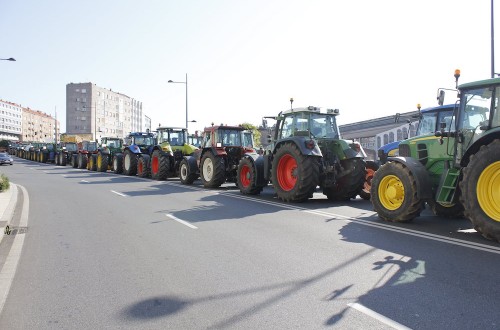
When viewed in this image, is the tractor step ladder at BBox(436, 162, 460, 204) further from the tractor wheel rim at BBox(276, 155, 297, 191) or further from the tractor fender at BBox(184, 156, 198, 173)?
the tractor fender at BBox(184, 156, 198, 173)

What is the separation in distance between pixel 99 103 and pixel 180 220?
119552mm

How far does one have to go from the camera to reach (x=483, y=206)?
21.4ft

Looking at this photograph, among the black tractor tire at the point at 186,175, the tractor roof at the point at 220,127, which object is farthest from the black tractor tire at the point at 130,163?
the tractor roof at the point at 220,127

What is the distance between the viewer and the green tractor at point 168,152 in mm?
20281

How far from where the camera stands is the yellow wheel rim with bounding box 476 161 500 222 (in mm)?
6441

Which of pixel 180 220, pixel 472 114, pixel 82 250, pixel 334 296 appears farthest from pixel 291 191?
pixel 334 296

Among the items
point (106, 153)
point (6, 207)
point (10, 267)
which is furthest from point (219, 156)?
point (106, 153)

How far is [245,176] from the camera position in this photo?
14109 millimetres

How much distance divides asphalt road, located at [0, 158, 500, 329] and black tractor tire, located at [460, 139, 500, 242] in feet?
1.01

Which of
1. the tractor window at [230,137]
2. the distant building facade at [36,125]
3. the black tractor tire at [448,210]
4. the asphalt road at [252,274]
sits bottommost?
the asphalt road at [252,274]

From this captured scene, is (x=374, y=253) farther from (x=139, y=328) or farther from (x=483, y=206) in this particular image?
(x=139, y=328)

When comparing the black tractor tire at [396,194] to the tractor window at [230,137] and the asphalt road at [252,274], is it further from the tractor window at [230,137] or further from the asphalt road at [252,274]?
the tractor window at [230,137]

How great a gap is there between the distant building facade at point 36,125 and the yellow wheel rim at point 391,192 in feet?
511

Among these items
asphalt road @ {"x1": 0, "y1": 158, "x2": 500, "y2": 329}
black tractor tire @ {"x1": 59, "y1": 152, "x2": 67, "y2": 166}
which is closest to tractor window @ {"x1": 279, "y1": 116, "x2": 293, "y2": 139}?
asphalt road @ {"x1": 0, "y1": 158, "x2": 500, "y2": 329}
